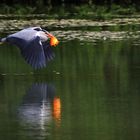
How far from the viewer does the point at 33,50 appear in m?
9.20

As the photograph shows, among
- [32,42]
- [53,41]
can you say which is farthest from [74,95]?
[53,41]

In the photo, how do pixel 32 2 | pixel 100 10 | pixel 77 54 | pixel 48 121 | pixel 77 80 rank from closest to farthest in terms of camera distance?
pixel 48 121 → pixel 77 80 → pixel 77 54 → pixel 100 10 → pixel 32 2

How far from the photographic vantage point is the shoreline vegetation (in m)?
25.3

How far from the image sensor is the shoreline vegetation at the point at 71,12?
25328 millimetres

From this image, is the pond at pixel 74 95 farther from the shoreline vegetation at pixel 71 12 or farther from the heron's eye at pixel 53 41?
the shoreline vegetation at pixel 71 12

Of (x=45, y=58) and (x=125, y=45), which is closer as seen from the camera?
(x=45, y=58)

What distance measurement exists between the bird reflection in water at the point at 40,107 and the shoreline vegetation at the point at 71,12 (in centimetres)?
1407

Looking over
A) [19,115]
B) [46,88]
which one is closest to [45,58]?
[19,115]

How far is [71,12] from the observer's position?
89.4ft

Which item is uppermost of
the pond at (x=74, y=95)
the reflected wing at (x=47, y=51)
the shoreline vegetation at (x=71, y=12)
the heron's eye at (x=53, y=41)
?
the heron's eye at (x=53, y=41)

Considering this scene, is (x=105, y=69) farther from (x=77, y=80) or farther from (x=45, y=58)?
(x=45, y=58)

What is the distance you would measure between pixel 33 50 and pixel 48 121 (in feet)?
3.31

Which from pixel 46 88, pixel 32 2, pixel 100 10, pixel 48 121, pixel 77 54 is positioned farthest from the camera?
pixel 32 2

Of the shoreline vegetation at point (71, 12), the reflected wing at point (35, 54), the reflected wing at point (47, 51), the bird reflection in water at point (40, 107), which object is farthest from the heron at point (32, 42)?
the shoreline vegetation at point (71, 12)
